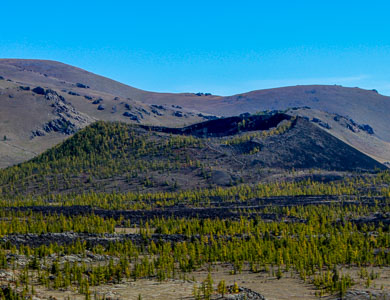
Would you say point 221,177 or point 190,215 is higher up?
point 221,177

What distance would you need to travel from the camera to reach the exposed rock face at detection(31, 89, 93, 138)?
118312mm

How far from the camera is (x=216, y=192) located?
52656 millimetres

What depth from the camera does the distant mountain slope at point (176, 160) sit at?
59.3 m

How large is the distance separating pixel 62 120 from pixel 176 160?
6386 cm

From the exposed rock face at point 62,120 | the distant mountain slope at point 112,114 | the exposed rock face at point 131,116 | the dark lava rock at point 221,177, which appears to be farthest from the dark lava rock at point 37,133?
the dark lava rock at point 221,177

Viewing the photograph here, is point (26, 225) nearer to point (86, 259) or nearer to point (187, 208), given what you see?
point (86, 259)

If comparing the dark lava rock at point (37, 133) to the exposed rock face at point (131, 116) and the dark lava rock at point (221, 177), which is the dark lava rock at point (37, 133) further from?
Answer: the dark lava rock at point (221, 177)

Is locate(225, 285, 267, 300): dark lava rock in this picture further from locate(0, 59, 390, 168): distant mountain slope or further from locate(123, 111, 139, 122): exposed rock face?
locate(123, 111, 139, 122): exposed rock face

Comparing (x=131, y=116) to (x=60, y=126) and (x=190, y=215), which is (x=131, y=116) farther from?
(x=190, y=215)

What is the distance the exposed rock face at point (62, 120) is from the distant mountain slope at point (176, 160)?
130ft

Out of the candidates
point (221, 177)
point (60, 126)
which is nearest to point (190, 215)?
point (221, 177)

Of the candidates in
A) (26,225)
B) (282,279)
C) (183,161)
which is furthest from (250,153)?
(282,279)

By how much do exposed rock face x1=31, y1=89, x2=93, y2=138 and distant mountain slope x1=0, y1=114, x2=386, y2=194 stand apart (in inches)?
1565

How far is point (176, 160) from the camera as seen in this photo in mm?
66375
